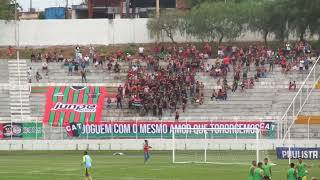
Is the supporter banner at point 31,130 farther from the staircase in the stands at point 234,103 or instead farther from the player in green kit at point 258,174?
the player in green kit at point 258,174

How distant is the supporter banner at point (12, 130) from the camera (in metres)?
78.4

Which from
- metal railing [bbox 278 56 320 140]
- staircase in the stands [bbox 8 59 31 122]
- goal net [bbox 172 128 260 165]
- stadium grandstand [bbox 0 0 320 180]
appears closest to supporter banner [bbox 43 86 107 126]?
stadium grandstand [bbox 0 0 320 180]

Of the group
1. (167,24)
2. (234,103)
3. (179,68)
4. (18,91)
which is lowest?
(234,103)

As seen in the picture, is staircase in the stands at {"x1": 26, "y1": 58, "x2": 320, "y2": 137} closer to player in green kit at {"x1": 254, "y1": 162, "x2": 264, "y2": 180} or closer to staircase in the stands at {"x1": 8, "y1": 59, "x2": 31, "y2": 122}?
staircase in the stands at {"x1": 8, "y1": 59, "x2": 31, "y2": 122}

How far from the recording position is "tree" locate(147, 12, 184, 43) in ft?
323

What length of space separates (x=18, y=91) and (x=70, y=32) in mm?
14921

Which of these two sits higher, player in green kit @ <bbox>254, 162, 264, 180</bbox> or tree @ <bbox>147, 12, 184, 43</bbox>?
tree @ <bbox>147, 12, 184, 43</bbox>

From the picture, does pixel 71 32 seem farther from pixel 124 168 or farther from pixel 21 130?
pixel 124 168

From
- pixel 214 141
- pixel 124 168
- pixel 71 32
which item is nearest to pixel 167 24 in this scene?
pixel 71 32

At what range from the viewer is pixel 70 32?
102 metres

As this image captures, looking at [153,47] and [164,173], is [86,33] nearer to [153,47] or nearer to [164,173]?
[153,47]

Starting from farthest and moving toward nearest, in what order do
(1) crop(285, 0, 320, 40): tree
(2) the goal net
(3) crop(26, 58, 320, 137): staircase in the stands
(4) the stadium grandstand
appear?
(1) crop(285, 0, 320, 40): tree
(3) crop(26, 58, 320, 137): staircase in the stands
(2) the goal net
(4) the stadium grandstand

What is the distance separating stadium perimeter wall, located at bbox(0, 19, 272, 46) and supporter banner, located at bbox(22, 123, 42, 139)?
2464 centimetres

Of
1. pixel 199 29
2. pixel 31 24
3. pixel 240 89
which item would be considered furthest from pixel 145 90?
pixel 31 24
